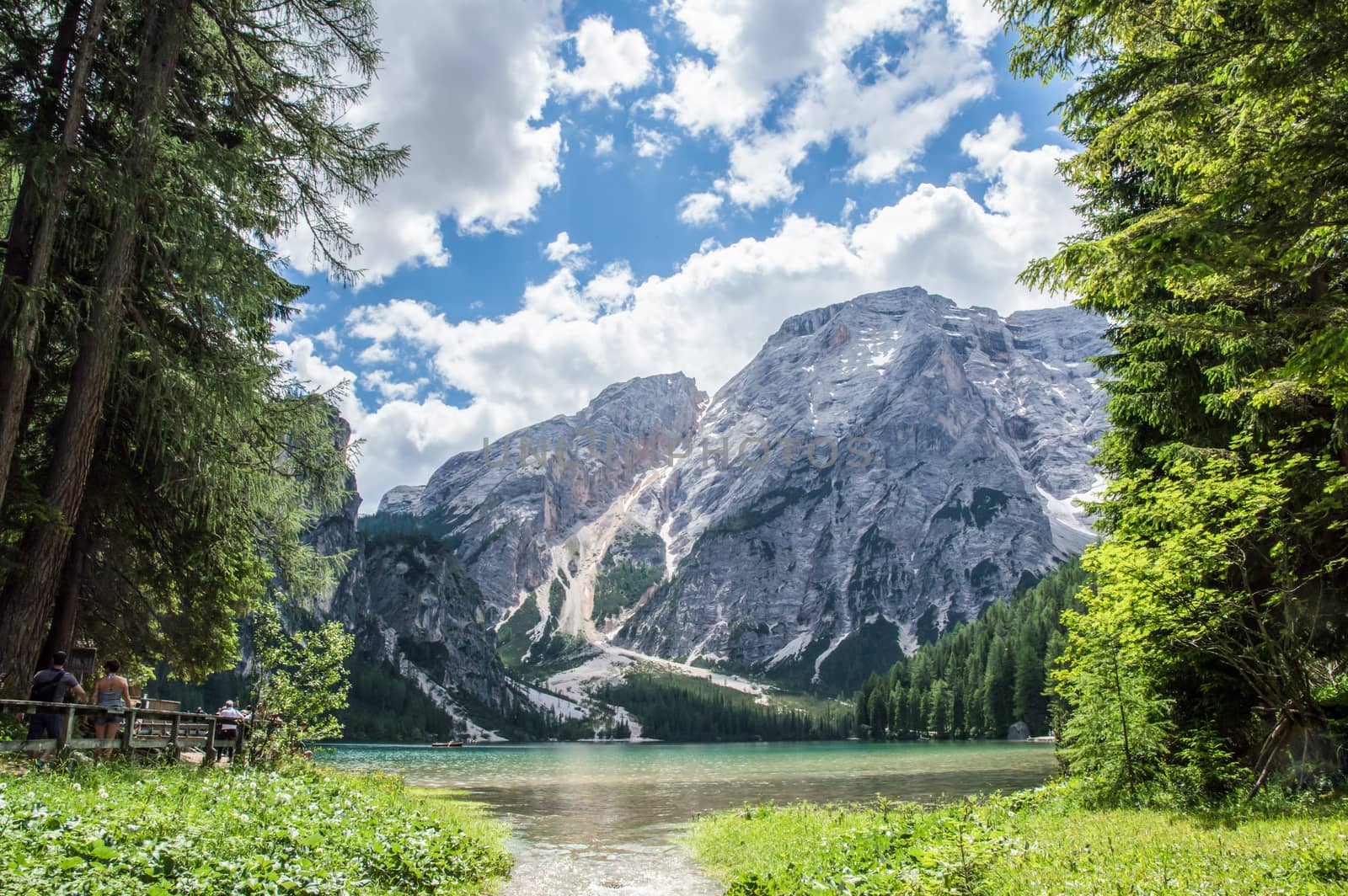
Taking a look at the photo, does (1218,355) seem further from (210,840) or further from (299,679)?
(299,679)

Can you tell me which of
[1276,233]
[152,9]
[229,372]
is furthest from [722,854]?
[152,9]

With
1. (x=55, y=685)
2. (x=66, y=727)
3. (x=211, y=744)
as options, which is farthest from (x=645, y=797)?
(x=66, y=727)

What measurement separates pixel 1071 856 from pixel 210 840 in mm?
10793

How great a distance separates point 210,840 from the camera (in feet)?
28.5

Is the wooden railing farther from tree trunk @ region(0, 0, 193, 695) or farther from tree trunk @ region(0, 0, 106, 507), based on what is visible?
tree trunk @ region(0, 0, 106, 507)

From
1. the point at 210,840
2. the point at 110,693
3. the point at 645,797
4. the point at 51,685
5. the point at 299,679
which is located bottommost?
the point at 645,797

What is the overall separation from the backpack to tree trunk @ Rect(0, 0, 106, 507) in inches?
121

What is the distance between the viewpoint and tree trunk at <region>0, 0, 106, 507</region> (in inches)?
502

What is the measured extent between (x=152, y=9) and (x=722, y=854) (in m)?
20.4

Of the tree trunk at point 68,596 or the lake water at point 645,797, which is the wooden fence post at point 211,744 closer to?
the tree trunk at point 68,596

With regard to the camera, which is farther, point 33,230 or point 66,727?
point 33,230

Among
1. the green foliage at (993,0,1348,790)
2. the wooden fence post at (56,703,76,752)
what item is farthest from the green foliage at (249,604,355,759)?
the green foliage at (993,0,1348,790)

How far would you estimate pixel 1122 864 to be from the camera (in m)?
10.1

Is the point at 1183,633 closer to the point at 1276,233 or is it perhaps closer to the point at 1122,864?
the point at 1122,864
